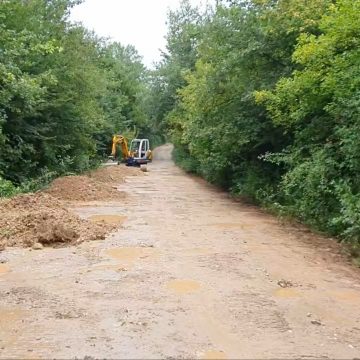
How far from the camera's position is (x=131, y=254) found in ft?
30.0

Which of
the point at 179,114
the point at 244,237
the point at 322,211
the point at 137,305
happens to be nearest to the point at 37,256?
the point at 137,305

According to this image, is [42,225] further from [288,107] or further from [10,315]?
[288,107]

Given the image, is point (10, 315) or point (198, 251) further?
point (198, 251)

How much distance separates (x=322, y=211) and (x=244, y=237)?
1.90m

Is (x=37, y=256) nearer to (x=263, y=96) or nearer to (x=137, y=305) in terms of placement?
(x=137, y=305)

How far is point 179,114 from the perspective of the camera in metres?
39.5

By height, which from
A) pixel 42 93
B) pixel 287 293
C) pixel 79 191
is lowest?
pixel 79 191

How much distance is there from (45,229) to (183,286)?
13.6 ft

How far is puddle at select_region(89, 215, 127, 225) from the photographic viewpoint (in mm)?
13052

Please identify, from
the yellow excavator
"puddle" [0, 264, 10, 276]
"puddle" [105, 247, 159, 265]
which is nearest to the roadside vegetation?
"puddle" [105, 247, 159, 265]

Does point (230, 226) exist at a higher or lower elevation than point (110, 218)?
higher

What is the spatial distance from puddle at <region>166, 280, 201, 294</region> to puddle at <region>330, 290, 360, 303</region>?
1.89m

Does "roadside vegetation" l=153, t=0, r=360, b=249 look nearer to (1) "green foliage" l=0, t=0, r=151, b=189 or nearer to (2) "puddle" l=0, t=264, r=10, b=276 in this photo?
(1) "green foliage" l=0, t=0, r=151, b=189

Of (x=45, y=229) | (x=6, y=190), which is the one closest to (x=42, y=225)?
(x=45, y=229)
